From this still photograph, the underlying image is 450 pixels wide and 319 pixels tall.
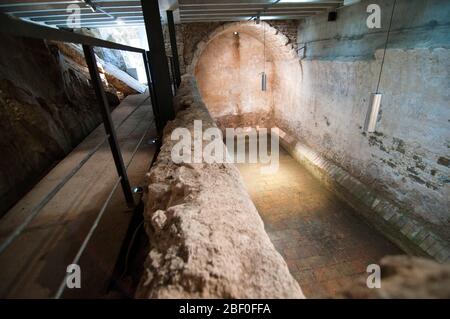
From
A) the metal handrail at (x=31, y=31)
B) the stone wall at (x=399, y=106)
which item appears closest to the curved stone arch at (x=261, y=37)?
the stone wall at (x=399, y=106)

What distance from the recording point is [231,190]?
1.58 meters

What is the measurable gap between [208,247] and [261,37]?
31.5 feet

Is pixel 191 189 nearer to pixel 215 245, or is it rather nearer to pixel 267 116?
pixel 215 245

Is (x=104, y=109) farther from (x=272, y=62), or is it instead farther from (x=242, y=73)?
(x=272, y=62)

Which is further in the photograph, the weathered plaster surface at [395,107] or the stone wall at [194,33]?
the stone wall at [194,33]

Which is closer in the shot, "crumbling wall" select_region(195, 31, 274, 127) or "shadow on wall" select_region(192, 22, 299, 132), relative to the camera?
"shadow on wall" select_region(192, 22, 299, 132)

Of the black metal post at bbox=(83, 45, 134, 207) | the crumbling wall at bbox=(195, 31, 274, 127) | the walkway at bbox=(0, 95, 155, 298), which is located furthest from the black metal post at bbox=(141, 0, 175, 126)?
the crumbling wall at bbox=(195, 31, 274, 127)

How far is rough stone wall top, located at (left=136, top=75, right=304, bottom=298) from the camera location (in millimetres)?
904

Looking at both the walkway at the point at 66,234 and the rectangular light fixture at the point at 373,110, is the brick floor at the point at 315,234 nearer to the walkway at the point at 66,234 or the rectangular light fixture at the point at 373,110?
the rectangular light fixture at the point at 373,110

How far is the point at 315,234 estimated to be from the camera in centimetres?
478

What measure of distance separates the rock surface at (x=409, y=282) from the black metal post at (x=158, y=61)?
9.96 ft

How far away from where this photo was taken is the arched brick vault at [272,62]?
798 cm

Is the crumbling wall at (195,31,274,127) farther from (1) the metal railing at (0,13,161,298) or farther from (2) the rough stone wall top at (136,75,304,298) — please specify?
(2) the rough stone wall top at (136,75,304,298)

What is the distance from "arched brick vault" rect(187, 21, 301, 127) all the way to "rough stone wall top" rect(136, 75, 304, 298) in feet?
24.2
